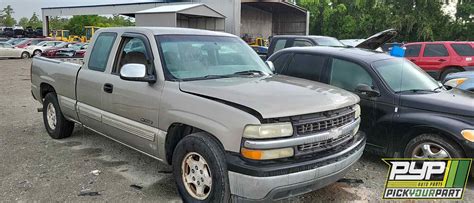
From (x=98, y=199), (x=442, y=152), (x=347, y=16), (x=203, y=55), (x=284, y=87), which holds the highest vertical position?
(x=347, y=16)

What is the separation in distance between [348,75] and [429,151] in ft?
4.89

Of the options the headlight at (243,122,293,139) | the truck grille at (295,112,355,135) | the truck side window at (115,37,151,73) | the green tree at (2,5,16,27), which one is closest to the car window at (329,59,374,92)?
the truck grille at (295,112,355,135)

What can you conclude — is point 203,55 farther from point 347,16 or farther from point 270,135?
point 347,16

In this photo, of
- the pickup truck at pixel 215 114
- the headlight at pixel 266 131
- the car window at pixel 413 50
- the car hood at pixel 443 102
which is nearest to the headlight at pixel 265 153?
the pickup truck at pixel 215 114

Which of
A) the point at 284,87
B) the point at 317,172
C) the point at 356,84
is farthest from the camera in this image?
the point at 356,84

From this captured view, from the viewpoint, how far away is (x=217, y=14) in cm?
4041

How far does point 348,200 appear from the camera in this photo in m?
4.07

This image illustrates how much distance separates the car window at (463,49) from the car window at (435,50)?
34cm

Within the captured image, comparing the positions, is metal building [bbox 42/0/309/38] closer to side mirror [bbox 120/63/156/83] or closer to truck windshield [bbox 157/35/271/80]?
truck windshield [bbox 157/35/271/80]

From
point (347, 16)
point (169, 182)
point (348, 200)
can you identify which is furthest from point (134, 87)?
point (347, 16)

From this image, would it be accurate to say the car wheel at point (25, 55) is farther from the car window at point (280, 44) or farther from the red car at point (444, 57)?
the red car at point (444, 57)

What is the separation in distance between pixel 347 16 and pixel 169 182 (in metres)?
51.7

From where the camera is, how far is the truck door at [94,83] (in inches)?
192

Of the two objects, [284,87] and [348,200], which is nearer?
[284,87]
